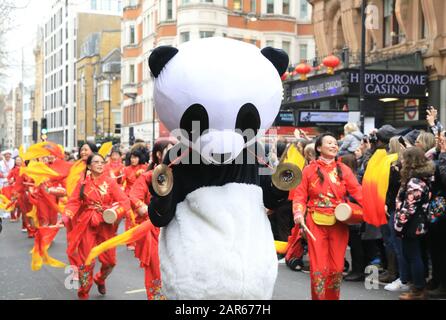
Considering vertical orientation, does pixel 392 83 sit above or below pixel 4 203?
above

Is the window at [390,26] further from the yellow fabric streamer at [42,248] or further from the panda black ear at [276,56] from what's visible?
the panda black ear at [276,56]

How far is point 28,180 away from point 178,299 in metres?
10.9

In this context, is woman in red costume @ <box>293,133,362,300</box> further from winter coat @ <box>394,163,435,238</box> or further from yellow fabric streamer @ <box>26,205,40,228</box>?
yellow fabric streamer @ <box>26,205,40,228</box>

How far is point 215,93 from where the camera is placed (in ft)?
12.6

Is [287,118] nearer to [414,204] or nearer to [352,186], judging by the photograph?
[414,204]

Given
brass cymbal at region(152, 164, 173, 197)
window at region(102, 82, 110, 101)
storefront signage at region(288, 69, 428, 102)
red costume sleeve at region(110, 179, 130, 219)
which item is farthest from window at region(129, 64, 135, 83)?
brass cymbal at region(152, 164, 173, 197)

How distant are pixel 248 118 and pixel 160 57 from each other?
66 cm

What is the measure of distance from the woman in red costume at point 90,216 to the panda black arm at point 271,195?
3387 mm

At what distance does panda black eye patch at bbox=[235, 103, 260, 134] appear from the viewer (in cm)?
390

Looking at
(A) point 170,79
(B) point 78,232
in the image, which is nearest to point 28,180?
(B) point 78,232

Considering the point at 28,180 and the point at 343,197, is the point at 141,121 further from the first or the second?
the point at 343,197

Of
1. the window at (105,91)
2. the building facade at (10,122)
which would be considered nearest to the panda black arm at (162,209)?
the window at (105,91)

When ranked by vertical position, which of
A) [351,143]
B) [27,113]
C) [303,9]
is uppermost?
[303,9]

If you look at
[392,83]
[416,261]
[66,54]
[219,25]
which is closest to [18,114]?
[66,54]
